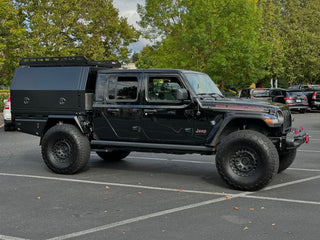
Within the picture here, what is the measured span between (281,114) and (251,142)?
749 mm

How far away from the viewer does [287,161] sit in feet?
26.6

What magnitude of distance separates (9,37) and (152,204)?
88.4ft

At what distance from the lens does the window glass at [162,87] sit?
7.61 metres

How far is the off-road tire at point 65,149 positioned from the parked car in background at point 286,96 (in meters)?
18.9

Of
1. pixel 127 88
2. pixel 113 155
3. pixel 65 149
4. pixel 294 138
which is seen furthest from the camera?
pixel 113 155

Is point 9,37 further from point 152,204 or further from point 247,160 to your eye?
point 152,204

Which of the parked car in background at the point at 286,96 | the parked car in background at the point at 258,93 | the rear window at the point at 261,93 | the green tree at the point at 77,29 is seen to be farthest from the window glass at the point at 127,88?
the green tree at the point at 77,29

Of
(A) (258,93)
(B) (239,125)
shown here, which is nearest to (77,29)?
(A) (258,93)

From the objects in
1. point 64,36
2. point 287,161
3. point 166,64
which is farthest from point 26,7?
point 287,161

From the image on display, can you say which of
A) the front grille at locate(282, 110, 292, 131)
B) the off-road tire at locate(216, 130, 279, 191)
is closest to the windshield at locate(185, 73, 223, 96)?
the off-road tire at locate(216, 130, 279, 191)

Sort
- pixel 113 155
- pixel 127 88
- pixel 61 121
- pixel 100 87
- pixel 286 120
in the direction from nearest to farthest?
pixel 286 120
pixel 127 88
pixel 100 87
pixel 61 121
pixel 113 155

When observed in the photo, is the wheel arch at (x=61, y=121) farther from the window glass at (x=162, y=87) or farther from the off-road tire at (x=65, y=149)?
the window glass at (x=162, y=87)

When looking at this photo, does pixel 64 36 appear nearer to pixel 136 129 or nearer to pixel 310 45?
pixel 310 45

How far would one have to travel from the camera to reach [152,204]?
606 centimetres
